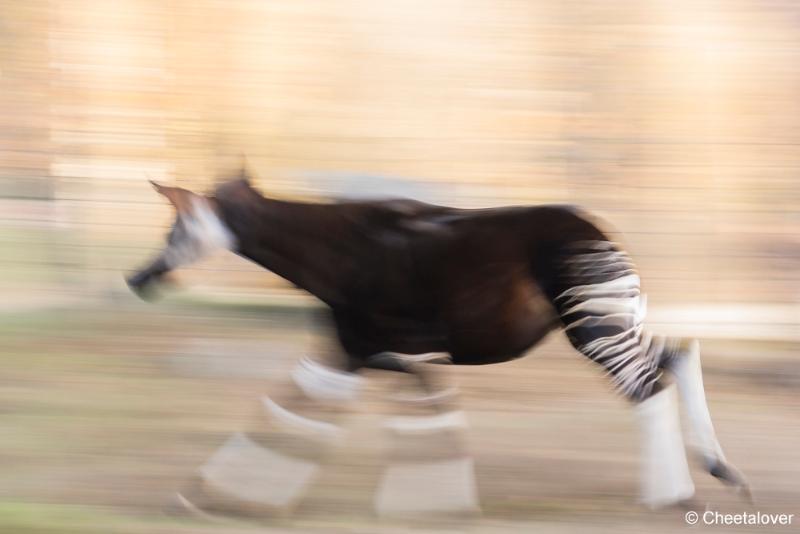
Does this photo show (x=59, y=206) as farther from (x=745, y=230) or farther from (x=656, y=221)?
(x=745, y=230)

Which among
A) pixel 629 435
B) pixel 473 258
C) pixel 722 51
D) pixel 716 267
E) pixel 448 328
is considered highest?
pixel 722 51

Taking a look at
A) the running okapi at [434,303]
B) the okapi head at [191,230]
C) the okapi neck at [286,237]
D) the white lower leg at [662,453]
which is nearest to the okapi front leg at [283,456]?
the running okapi at [434,303]

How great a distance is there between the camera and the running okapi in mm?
3258

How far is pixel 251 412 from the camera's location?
4.65m

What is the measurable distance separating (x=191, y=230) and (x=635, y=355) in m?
1.55

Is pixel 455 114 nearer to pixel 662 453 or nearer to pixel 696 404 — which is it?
pixel 696 404

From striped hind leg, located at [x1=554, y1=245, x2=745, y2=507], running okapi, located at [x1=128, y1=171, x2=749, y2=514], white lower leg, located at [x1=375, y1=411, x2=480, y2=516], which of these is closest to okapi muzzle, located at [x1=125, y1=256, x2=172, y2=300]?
running okapi, located at [x1=128, y1=171, x2=749, y2=514]

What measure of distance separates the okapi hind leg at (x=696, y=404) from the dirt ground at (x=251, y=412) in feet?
0.49

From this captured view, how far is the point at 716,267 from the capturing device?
5785 mm

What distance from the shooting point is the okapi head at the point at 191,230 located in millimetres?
3387

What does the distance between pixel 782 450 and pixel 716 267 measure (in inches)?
68.5

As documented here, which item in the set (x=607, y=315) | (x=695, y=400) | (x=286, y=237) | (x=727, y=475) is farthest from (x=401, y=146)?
(x=727, y=475)

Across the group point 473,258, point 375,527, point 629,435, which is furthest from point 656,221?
point 375,527

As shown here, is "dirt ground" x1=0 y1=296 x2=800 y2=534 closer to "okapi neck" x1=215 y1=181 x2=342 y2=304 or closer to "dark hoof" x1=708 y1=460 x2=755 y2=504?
"dark hoof" x1=708 y1=460 x2=755 y2=504
